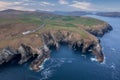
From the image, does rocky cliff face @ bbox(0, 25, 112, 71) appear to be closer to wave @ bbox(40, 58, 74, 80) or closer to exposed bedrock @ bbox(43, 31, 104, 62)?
exposed bedrock @ bbox(43, 31, 104, 62)

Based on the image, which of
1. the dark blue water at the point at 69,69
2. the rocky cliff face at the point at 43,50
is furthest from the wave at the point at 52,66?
the rocky cliff face at the point at 43,50

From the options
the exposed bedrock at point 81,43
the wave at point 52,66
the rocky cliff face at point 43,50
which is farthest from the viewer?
the exposed bedrock at point 81,43

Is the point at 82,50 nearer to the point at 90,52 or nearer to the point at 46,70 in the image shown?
the point at 90,52

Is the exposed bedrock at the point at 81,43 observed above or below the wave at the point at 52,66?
above

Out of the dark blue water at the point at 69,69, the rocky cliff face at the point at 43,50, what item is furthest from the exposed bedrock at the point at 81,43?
the dark blue water at the point at 69,69

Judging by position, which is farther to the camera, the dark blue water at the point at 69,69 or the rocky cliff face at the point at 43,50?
the rocky cliff face at the point at 43,50

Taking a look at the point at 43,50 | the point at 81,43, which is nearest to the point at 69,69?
the point at 43,50

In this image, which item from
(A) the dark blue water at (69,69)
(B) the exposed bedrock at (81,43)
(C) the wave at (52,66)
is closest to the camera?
(A) the dark blue water at (69,69)

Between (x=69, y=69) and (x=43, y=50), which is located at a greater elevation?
(x=43, y=50)

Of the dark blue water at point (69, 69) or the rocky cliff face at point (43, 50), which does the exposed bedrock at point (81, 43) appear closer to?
the rocky cliff face at point (43, 50)

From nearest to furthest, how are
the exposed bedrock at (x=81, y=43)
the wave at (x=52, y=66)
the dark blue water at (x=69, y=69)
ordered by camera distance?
1. the dark blue water at (x=69, y=69)
2. the wave at (x=52, y=66)
3. the exposed bedrock at (x=81, y=43)

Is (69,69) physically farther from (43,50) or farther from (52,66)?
(43,50)

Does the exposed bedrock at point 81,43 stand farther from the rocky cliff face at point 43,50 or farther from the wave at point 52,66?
the wave at point 52,66
